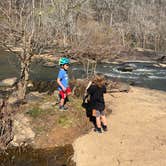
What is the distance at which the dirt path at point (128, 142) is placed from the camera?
8.41 meters

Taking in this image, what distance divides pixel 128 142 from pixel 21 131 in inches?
116

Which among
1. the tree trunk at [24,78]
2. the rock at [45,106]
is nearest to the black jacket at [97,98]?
the rock at [45,106]

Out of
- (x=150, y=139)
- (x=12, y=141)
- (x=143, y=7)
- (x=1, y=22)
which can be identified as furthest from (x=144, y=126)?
(x=143, y=7)

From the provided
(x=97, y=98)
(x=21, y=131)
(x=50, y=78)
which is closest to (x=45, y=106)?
(x=21, y=131)

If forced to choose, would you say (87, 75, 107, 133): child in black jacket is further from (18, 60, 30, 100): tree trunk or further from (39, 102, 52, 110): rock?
(18, 60, 30, 100): tree trunk

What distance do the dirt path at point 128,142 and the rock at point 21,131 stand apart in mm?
1310

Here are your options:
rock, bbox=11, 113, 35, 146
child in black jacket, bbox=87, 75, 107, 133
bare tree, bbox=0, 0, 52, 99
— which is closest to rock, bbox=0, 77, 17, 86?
bare tree, bbox=0, 0, 52, 99

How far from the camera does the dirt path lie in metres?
8.41

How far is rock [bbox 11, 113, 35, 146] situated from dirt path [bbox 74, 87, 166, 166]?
1.31 meters

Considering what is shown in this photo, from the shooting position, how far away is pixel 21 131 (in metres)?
9.88

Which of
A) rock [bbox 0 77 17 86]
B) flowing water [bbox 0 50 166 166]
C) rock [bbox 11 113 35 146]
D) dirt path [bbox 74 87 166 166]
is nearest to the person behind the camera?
dirt path [bbox 74 87 166 166]

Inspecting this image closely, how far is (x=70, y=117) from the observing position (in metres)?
10.6

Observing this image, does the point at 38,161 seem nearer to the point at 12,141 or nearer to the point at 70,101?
the point at 12,141

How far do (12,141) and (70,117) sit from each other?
6.31 ft
